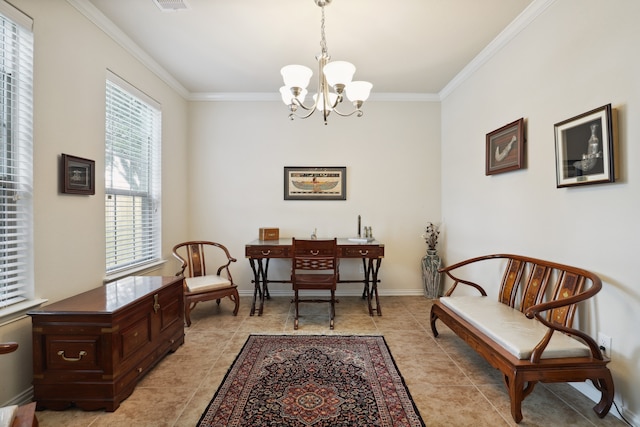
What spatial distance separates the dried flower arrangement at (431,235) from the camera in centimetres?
410

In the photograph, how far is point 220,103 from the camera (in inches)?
166

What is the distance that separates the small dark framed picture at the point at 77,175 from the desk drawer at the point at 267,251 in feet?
5.28

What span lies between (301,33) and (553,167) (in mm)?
2388

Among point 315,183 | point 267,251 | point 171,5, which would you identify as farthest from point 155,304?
point 315,183

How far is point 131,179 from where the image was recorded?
3061 millimetres

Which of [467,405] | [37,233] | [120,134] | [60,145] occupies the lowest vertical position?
[467,405]

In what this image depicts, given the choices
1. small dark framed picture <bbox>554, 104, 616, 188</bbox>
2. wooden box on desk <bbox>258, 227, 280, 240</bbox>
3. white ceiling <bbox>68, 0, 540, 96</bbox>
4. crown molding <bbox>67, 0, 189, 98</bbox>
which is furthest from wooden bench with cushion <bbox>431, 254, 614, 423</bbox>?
crown molding <bbox>67, 0, 189, 98</bbox>

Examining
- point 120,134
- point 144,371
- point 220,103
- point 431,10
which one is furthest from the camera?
point 220,103

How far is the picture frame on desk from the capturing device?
422cm

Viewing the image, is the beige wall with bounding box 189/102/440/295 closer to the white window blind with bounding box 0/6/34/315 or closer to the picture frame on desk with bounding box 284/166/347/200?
the picture frame on desk with bounding box 284/166/347/200

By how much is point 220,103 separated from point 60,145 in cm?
238

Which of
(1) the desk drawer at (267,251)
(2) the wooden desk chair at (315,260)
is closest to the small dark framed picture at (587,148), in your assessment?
(2) the wooden desk chair at (315,260)

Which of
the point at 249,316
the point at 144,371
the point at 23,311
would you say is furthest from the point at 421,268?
the point at 23,311

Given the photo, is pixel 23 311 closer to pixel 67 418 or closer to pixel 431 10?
pixel 67 418
